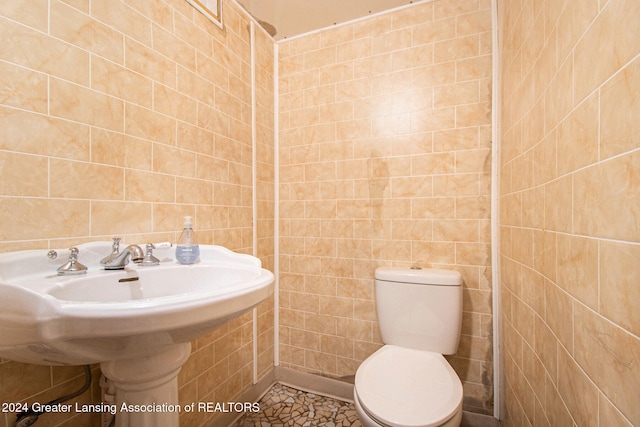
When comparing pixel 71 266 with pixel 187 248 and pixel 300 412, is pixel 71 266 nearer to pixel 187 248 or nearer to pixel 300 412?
pixel 187 248

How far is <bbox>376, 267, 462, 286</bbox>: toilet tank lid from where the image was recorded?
1.31 metres

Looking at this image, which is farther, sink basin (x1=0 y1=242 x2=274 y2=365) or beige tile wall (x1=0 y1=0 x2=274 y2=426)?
beige tile wall (x1=0 y1=0 x2=274 y2=426)

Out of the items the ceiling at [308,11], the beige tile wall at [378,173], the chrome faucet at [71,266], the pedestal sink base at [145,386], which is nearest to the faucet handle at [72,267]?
the chrome faucet at [71,266]

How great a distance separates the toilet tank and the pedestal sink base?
3.24ft

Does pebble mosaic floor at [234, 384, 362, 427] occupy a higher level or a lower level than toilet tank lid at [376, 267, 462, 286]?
lower

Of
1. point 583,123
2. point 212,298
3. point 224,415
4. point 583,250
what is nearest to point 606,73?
point 583,123

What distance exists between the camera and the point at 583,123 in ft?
1.86

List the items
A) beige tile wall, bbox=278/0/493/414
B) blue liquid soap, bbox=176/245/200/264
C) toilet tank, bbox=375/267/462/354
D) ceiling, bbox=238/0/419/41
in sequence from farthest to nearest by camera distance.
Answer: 1. ceiling, bbox=238/0/419/41
2. beige tile wall, bbox=278/0/493/414
3. toilet tank, bbox=375/267/462/354
4. blue liquid soap, bbox=176/245/200/264

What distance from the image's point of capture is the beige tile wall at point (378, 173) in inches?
56.4

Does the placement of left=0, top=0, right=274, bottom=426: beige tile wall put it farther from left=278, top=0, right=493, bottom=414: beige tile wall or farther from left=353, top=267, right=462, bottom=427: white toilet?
left=353, top=267, right=462, bottom=427: white toilet

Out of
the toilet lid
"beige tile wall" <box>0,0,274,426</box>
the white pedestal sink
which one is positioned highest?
"beige tile wall" <box>0,0,274,426</box>

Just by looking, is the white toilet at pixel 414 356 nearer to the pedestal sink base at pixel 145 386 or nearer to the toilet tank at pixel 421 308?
the toilet tank at pixel 421 308

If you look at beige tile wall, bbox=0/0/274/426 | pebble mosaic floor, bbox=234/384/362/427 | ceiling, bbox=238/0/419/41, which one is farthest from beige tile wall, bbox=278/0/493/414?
beige tile wall, bbox=0/0/274/426

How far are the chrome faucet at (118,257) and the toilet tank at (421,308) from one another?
42.2 inches
